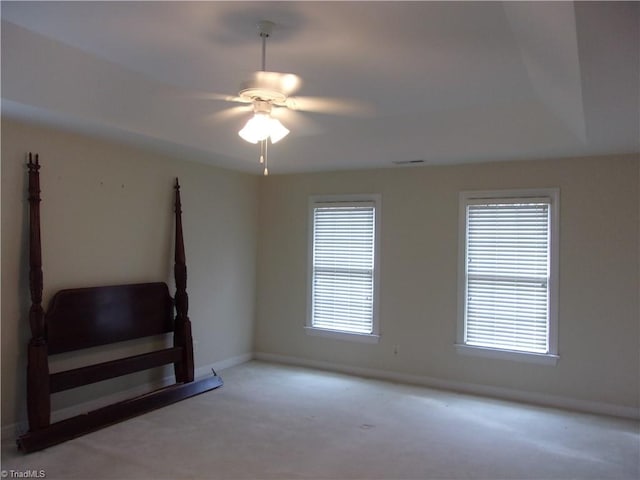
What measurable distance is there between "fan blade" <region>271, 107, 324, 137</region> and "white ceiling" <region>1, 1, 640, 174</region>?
0.02 meters

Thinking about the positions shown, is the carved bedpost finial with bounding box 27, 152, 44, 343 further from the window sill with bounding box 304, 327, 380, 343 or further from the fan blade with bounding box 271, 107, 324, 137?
the window sill with bounding box 304, 327, 380, 343

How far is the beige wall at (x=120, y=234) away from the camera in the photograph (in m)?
3.79

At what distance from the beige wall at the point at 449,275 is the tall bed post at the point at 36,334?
9.71 ft

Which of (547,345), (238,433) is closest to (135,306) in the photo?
(238,433)

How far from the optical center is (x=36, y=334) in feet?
12.2

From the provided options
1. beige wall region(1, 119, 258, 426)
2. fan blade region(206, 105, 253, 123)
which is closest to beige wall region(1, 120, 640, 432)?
beige wall region(1, 119, 258, 426)

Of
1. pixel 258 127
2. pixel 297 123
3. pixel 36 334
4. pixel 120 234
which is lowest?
pixel 36 334

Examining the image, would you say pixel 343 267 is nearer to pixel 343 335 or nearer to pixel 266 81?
pixel 343 335

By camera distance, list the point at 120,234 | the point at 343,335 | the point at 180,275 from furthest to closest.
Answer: the point at 343,335, the point at 180,275, the point at 120,234

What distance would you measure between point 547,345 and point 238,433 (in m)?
2.95

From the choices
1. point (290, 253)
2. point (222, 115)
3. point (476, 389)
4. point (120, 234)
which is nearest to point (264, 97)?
point (222, 115)

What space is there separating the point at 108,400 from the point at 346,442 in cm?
219

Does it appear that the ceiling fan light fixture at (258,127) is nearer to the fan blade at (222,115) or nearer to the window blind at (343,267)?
the fan blade at (222,115)

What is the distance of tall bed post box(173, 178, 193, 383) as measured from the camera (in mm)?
4953
